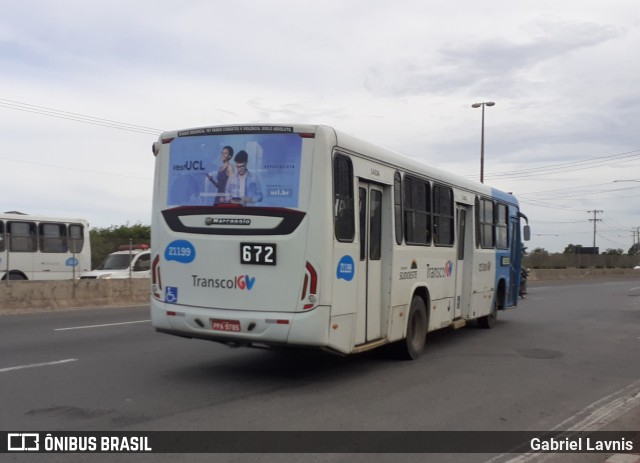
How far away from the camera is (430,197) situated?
11031mm

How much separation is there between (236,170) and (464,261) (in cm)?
607

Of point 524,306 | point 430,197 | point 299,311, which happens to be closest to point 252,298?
point 299,311

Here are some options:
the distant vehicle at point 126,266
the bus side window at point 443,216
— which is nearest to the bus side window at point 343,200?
the bus side window at point 443,216

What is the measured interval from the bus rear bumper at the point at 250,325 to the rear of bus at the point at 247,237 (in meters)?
0.01

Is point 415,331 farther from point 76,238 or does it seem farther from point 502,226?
point 76,238

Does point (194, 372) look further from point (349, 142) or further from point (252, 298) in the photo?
point (349, 142)

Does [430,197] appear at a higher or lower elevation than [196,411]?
higher

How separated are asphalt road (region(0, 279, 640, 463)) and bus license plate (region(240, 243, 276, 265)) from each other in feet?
5.11

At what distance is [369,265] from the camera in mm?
9016

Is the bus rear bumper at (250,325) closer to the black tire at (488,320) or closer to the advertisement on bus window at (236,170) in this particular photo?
the advertisement on bus window at (236,170)

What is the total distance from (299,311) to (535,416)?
9.37ft

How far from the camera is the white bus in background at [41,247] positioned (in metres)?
22.5

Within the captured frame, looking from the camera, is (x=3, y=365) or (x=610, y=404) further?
(x=3, y=365)

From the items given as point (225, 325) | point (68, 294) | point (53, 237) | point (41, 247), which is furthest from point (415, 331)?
point (53, 237)
